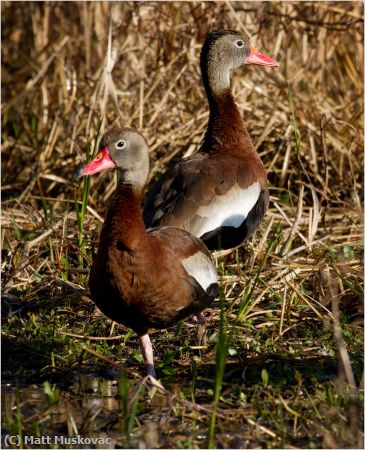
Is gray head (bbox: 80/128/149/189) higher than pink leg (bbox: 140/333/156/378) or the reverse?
higher

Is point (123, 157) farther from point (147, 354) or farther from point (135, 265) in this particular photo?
point (147, 354)

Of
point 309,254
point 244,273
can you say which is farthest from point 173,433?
point 309,254

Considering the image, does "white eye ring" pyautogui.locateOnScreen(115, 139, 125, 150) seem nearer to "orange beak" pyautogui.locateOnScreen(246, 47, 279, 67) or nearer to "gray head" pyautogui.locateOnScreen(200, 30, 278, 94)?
"gray head" pyautogui.locateOnScreen(200, 30, 278, 94)

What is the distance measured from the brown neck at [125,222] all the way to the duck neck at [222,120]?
1.60 m

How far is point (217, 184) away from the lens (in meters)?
5.13

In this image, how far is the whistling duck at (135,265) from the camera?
12.7ft

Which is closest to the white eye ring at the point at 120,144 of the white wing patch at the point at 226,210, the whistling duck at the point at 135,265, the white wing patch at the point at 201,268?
the whistling duck at the point at 135,265

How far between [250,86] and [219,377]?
12.7ft

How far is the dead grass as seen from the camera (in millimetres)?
3785

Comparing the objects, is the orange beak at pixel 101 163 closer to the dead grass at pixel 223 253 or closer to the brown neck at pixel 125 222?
the brown neck at pixel 125 222

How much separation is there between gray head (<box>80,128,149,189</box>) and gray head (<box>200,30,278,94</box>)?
1830 millimetres

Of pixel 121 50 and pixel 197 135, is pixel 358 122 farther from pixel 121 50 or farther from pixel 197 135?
pixel 121 50

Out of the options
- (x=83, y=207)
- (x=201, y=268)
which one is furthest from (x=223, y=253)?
(x=201, y=268)

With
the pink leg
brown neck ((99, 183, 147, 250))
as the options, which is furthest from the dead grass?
brown neck ((99, 183, 147, 250))
